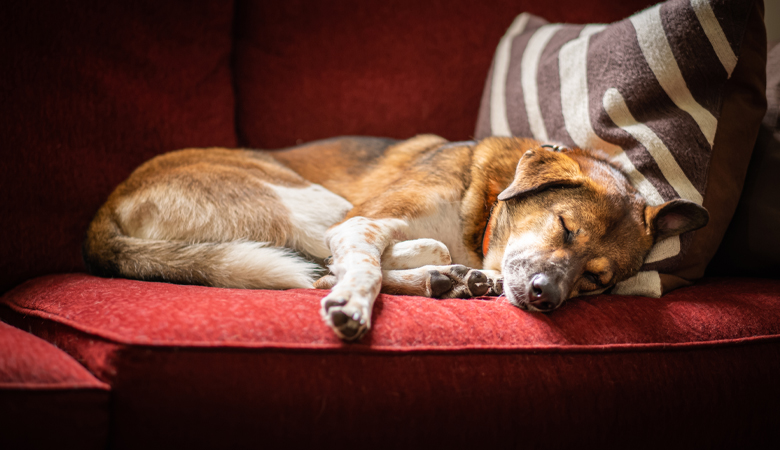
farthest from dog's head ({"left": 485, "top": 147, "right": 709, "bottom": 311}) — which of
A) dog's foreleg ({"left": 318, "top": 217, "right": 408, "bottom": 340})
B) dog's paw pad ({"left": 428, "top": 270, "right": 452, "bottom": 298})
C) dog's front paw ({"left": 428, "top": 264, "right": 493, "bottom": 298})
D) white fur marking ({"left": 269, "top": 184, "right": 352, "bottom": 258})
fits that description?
white fur marking ({"left": 269, "top": 184, "right": 352, "bottom": 258})

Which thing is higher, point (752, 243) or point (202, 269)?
point (752, 243)

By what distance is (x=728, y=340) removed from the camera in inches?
48.5

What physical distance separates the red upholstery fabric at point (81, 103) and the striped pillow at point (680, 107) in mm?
1961

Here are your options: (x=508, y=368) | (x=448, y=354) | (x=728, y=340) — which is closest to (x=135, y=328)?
(x=448, y=354)

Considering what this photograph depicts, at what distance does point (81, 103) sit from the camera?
66.6 inches

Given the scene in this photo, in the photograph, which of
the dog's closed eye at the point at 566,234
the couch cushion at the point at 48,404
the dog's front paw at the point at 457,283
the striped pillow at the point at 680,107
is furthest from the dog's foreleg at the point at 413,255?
the couch cushion at the point at 48,404

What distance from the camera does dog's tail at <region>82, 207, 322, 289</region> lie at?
A: 1.46 metres

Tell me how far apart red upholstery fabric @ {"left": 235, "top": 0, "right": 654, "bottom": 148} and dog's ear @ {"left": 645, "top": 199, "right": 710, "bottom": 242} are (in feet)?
4.33

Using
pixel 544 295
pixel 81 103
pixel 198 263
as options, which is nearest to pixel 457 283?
pixel 544 295

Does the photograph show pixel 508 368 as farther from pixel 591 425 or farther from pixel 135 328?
pixel 135 328

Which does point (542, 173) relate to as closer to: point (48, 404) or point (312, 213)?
point (312, 213)

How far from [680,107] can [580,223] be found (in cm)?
58

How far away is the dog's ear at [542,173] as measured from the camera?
1.55 m

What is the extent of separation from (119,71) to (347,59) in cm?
116
